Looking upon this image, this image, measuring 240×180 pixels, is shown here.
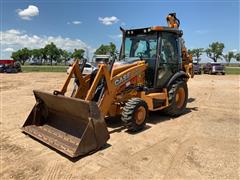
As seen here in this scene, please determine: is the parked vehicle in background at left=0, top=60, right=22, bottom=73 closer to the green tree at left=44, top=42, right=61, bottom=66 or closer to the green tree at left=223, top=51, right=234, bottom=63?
the green tree at left=44, top=42, right=61, bottom=66

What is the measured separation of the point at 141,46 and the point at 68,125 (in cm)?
308

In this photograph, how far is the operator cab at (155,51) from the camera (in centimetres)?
631

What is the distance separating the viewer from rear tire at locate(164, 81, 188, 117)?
668cm

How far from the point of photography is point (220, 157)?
420 cm

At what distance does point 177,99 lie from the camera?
284 inches

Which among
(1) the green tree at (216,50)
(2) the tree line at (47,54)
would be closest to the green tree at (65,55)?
(2) the tree line at (47,54)

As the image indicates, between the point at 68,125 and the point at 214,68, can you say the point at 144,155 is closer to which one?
the point at 68,125

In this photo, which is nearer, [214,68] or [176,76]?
[176,76]

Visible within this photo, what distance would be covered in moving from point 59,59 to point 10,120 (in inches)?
2973

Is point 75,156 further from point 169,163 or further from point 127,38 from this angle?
point 127,38

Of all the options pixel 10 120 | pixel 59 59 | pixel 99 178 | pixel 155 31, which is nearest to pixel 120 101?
pixel 155 31

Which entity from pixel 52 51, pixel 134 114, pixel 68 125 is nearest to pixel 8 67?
pixel 68 125

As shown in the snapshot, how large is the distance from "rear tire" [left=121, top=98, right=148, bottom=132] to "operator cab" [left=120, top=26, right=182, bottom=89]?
1.15 m

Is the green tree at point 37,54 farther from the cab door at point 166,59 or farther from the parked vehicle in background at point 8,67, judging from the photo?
the cab door at point 166,59
